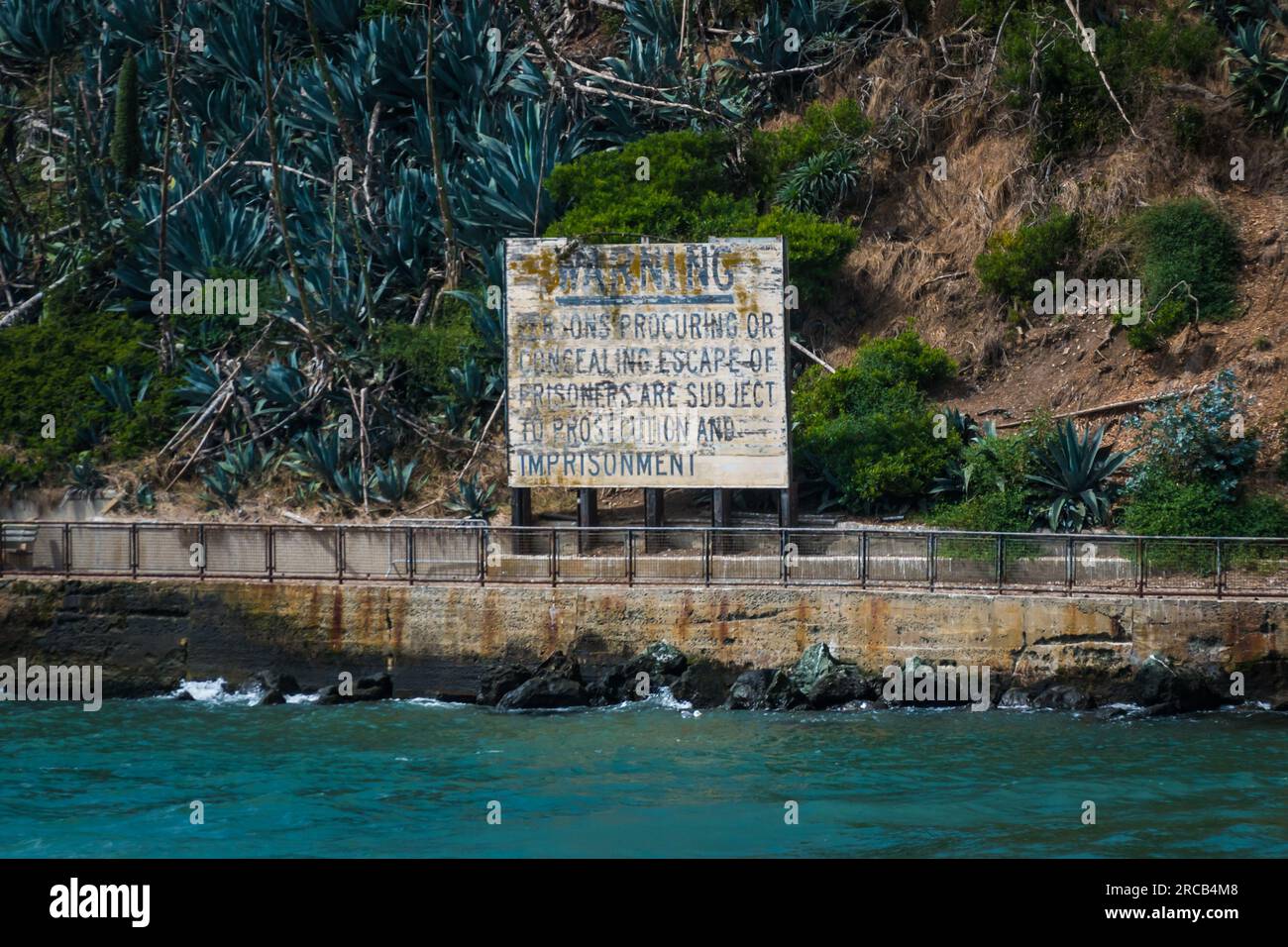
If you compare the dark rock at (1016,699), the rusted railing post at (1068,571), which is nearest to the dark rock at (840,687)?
the dark rock at (1016,699)

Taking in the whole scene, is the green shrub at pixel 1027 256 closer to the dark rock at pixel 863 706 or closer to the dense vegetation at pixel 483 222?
the dense vegetation at pixel 483 222

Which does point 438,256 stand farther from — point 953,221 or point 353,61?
point 953,221

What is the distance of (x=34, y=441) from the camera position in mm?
34312

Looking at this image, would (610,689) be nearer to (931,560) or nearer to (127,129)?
(931,560)

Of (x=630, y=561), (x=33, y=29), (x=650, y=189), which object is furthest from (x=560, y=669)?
(x=33, y=29)

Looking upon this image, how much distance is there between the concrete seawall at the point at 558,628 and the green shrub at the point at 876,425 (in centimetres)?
483

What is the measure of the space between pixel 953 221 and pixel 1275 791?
682 inches

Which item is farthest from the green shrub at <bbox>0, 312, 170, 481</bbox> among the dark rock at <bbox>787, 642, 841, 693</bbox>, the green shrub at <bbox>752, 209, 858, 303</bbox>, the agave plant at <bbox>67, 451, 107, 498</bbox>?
the dark rock at <bbox>787, 642, 841, 693</bbox>

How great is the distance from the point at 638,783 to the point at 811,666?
15.6 ft

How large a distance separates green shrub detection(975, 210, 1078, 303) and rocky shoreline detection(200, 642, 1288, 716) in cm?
1062

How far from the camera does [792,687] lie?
81.6 ft

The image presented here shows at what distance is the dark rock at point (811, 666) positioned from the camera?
981 inches

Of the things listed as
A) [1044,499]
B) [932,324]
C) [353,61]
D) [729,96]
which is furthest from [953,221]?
[353,61]

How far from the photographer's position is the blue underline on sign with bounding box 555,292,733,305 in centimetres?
2734
